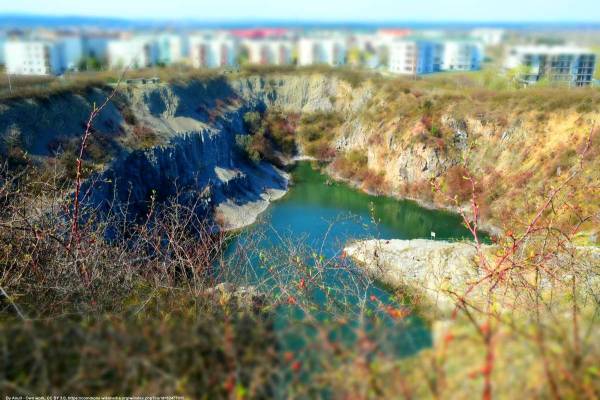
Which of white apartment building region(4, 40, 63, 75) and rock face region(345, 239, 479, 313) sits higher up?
white apartment building region(4, 40, 63, 75)

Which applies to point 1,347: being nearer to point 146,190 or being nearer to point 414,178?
point 146,190

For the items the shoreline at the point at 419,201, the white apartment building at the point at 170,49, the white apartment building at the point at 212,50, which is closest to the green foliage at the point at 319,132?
the shoreline at the point at 419,201

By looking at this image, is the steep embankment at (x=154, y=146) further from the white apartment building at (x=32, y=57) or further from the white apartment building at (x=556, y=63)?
the white apartment building at (x=556, y=63)

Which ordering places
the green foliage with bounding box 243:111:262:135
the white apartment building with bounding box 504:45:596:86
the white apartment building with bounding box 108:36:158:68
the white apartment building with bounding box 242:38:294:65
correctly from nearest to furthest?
the white apartment building with bounding box 108:36:158:68 → the white apartment building with bounding box 504:45:596:86 → the green foliage with bounding box 243:111:262:135 → the white apartment building with bounding box 242:38:294:65

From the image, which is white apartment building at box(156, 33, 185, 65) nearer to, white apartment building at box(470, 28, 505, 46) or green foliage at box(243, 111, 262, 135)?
green foliage at box(243, 111, 262, 135)

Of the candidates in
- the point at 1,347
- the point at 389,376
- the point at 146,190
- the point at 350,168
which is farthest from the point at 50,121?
the point at 389,376

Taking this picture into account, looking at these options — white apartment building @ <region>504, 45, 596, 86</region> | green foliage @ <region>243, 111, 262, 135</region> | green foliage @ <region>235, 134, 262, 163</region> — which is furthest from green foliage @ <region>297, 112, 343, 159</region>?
white apartment building @ <region>504, 45, 596, 86</region>
